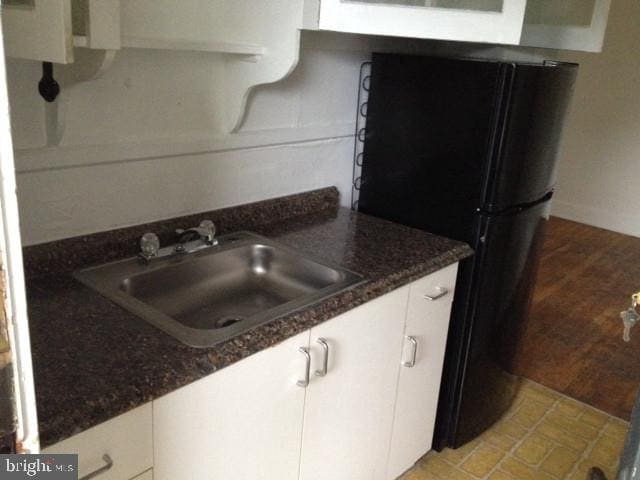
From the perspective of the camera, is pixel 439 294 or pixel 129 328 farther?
pixel 439 294

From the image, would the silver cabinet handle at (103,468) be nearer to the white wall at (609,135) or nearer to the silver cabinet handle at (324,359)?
the silver cabinet handle at (324,359)

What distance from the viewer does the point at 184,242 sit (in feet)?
5.42

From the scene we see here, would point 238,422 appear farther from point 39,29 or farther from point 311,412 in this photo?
point 39,29

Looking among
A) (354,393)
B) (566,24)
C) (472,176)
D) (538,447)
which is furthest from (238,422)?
(566,24)

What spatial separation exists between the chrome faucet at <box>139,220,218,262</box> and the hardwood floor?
134cm

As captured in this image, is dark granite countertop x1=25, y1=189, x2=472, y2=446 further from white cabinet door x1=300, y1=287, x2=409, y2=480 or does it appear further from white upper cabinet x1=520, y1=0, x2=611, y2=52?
white upper cabinet x1=520, y1=0, x2=611, y2=52

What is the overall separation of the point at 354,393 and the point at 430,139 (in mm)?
849

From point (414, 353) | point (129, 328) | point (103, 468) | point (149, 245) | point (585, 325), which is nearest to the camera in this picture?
point (103, 468)

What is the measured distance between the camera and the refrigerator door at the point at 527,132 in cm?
174

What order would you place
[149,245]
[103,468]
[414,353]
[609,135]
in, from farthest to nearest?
[609,135]
[414,353]
[149,245]
[103,468]

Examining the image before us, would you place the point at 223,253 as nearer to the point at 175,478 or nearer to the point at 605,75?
the point at 175,478

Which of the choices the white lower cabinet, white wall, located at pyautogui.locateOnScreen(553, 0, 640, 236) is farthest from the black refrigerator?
white wall, located at pyautogui.locateOnScreen(553, 0, 640, 236)

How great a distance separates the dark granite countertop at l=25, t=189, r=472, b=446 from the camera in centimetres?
98

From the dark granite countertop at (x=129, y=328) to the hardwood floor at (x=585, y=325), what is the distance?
37.0 inches
